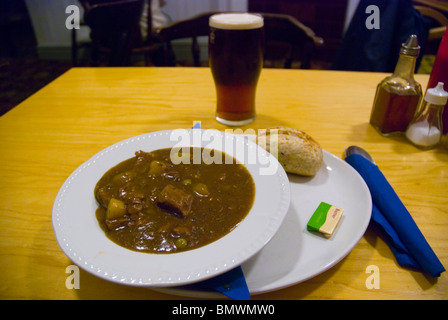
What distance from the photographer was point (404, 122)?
5.18 ft

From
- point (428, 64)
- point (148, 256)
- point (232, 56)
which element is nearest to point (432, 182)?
point (232, 56)

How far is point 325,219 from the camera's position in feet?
3.49

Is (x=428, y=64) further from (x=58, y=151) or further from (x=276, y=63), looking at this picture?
(x=58, y=151)

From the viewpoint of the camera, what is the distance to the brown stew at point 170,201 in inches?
36.7

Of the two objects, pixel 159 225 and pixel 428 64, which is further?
pixel 428 64

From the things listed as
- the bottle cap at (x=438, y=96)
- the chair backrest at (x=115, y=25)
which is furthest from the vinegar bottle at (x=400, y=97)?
the chair backrest at (x=115, y=25)

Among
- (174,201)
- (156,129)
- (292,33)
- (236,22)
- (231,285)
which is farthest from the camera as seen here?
(292,33)

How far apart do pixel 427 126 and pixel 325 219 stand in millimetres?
812

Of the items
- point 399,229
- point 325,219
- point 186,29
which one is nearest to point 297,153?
point 325,219

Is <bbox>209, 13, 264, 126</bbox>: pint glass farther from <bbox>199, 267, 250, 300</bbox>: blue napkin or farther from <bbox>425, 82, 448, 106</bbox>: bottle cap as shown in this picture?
<bbox>199, 267, 250, 300</bbox>: blue napkin

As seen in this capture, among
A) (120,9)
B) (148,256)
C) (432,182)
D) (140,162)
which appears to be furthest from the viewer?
(120,9)

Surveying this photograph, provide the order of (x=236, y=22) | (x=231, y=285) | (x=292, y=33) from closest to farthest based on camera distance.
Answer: (x=231, y=285), (x=236, y=22), (x=292, y=33)

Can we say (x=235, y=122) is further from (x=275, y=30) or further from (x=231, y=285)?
(x=275, y=30)
